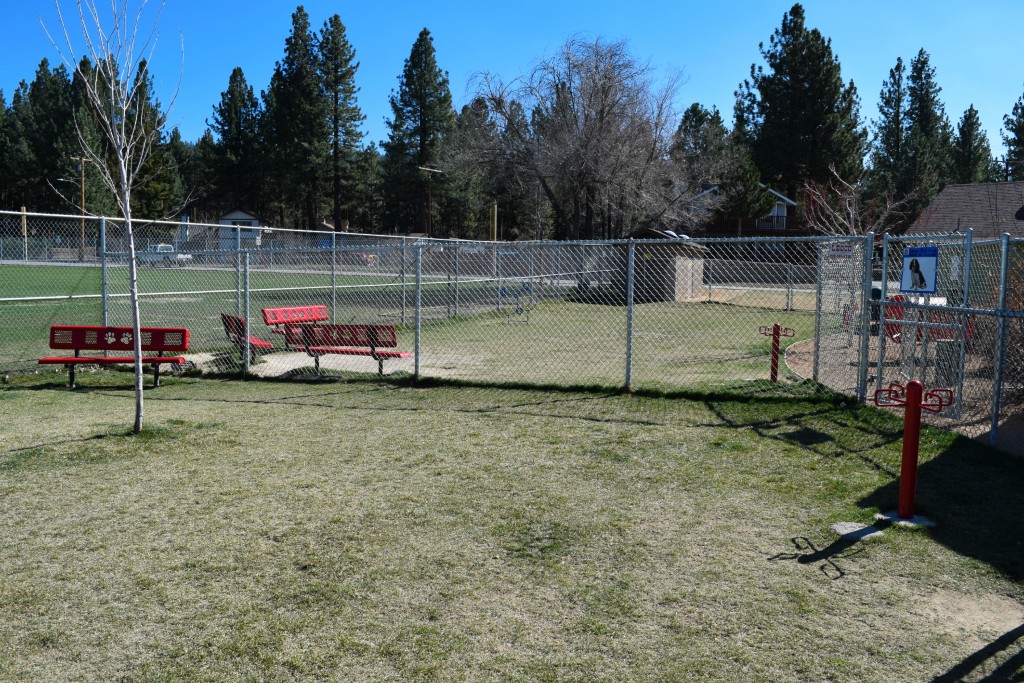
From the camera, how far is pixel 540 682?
10.8 feet

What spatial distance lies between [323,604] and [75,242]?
116 feet

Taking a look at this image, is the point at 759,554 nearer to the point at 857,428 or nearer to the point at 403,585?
the point at 403,585

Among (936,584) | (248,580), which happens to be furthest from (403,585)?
(936,584)

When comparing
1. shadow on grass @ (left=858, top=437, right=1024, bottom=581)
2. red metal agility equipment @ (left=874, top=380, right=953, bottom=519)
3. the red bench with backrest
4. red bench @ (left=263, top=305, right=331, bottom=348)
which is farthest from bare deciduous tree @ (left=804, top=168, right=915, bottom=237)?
red metal agility equipment @ (left=874, top=380, right=953, bottom=519)

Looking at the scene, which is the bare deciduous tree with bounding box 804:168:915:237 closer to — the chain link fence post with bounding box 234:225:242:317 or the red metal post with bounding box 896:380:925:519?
the chain link fence post with bounding box 234:225:242:317

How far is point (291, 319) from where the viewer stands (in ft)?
45.4

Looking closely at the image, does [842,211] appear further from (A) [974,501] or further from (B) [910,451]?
(B) [910,451]

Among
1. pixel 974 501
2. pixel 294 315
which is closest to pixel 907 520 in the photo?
pixel 974 501

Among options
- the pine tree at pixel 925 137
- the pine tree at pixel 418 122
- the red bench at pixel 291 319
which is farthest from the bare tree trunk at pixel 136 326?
the pine tree at pixel 418 122

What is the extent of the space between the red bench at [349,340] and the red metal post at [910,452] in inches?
280

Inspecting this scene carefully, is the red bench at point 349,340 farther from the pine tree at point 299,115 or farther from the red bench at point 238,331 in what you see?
the pine tree at point 299,115

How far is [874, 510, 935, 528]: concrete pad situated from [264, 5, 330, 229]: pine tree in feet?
195

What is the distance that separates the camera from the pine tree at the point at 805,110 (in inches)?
2051

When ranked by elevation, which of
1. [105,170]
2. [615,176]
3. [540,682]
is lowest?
[540,682]
